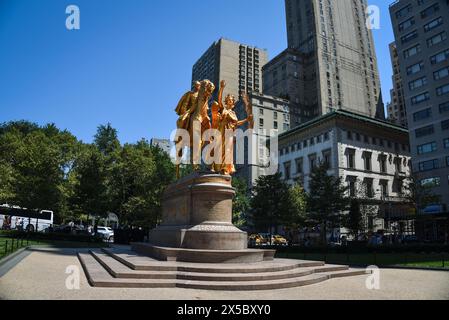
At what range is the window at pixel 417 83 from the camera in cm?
5530

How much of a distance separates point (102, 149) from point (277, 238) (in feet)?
94.6

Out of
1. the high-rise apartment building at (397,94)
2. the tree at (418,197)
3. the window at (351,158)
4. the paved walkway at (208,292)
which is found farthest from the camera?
the high-rise apartment building at (397,94)

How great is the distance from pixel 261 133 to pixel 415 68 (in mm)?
35929

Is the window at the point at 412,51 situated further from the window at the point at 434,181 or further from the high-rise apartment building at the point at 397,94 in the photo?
the high-rise apartment building at the point at 397,94

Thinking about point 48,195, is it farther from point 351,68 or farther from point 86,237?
point 351,68

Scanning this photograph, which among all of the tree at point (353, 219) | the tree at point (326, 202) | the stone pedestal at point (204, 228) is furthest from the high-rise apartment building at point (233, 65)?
the stone pedestal at point (204, 228)

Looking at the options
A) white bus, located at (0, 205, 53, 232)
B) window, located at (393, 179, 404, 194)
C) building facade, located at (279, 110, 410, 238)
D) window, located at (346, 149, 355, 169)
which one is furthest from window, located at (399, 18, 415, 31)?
white bus, located at (0, 205, 53, 232)

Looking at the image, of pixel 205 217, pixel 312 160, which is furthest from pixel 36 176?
pixel 312 160

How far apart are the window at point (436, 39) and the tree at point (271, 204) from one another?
3577 centimetres

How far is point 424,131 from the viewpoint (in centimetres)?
5475

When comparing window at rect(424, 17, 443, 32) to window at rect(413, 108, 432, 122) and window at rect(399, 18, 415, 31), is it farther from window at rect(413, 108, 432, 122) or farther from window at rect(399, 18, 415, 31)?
window at rect(413, 108, 432, 122)

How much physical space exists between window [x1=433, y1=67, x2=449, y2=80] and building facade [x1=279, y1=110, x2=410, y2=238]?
1290 cm

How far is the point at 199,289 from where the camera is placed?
937 cm

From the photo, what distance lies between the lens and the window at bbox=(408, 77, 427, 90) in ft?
181
